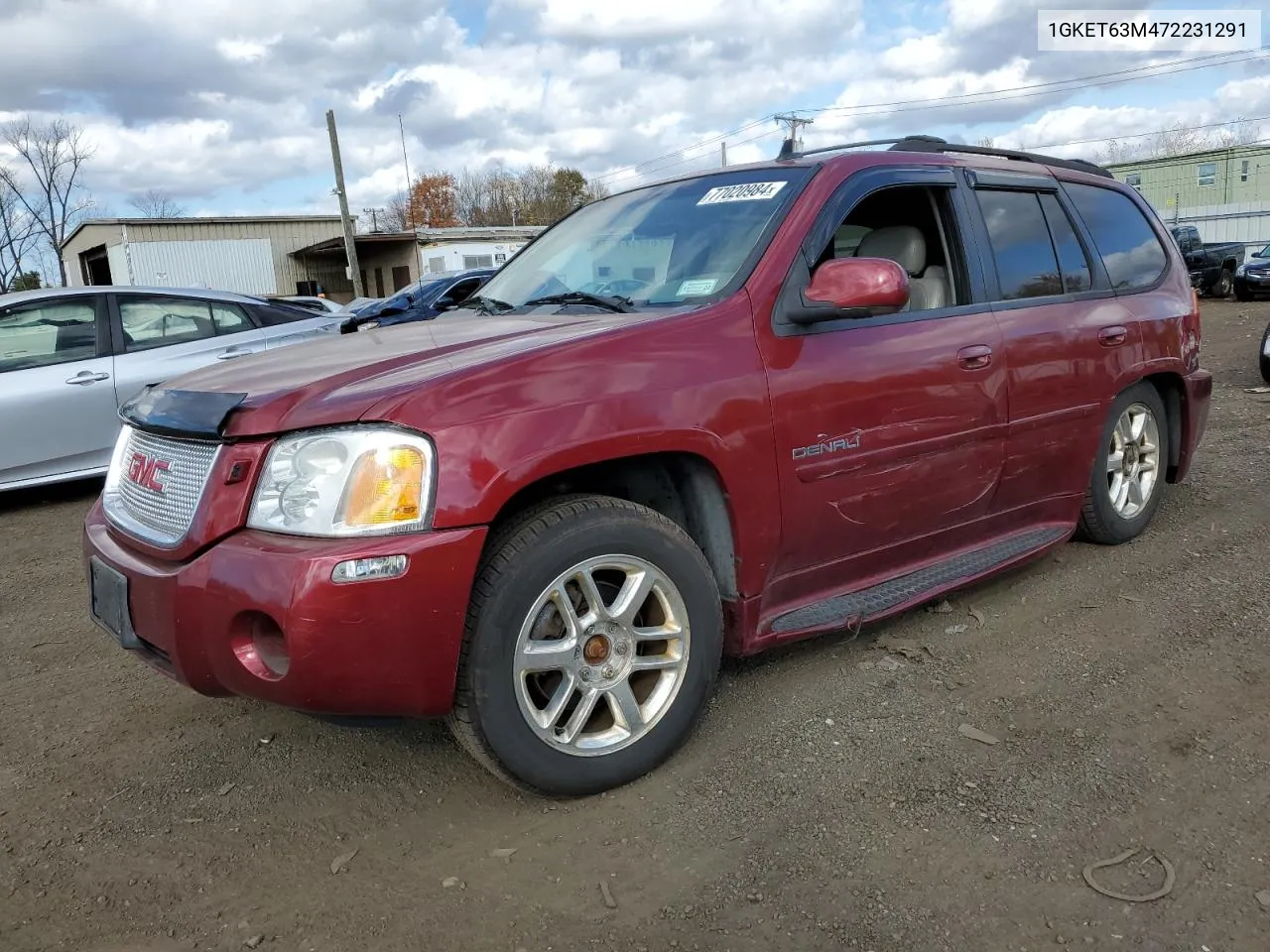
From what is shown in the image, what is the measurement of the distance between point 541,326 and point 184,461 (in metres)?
1.08

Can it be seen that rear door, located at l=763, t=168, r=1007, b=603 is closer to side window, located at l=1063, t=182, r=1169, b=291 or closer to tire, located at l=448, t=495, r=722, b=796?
tire, located at l=448, t=495, r=722, b=796

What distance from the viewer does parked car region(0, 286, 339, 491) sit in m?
6.45

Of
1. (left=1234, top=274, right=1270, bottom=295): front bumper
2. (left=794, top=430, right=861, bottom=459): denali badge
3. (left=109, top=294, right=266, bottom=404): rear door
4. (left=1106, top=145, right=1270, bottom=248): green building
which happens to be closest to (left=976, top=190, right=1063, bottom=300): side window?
(left=794, top=430, right=861, bottom=459): denali badge

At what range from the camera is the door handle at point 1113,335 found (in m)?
4.09

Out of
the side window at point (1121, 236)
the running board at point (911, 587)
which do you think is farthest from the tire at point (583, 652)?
the side window at point (1121, 236)

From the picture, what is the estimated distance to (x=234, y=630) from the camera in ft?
7.71

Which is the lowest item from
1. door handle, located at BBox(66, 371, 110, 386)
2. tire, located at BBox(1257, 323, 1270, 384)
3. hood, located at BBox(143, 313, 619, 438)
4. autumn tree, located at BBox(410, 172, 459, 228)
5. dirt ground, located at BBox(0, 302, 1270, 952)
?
dirt ground, located at BBox(0, 302, 1270, 952)

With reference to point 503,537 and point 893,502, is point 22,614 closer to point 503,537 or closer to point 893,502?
point 503,537

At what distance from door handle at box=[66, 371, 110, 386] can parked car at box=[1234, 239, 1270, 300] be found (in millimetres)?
20484

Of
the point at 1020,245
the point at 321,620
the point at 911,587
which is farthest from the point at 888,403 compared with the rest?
the point at 321,620

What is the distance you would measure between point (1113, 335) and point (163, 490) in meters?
3.68

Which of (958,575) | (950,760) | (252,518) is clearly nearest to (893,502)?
(958,575)

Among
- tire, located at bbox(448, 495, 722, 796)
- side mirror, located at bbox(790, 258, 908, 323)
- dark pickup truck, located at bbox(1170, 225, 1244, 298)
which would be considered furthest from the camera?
dark pickup truck, located at bbox(1170, 225, 1244, 298)

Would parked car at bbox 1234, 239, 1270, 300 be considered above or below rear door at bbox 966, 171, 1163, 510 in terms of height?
below
